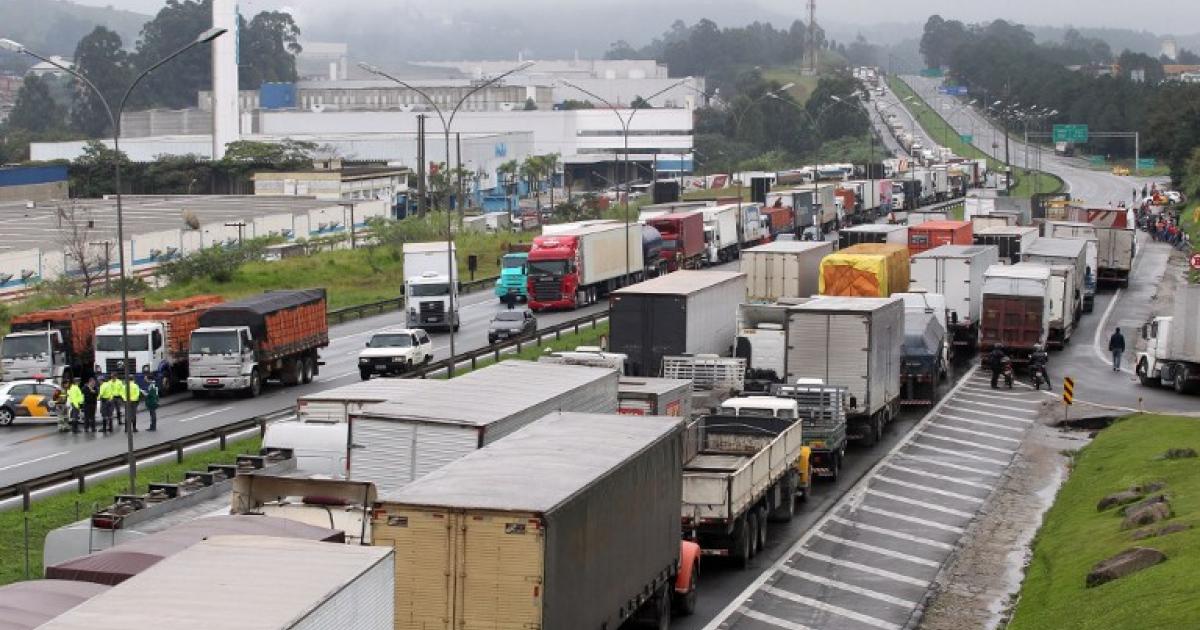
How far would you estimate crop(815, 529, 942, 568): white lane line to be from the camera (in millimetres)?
32562

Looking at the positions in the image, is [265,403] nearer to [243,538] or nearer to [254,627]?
[243,538]

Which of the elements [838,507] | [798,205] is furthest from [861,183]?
[838,507]

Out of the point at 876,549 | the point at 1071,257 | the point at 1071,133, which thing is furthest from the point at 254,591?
the point at 1071,133

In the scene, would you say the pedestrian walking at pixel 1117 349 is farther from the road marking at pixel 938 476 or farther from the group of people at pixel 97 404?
the group of people at pixel 97 404

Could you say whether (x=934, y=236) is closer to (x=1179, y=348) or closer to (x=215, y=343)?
(x=1179, y=348)

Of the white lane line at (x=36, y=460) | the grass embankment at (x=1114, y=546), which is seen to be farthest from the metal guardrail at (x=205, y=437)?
the grass embankment at (x=1114, y=546)

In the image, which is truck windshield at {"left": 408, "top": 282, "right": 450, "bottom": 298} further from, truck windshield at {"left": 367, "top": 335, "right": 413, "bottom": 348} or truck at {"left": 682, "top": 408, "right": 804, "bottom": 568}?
truck at {"left": 682, "top": 408, "right": 804, "bottom": 568}

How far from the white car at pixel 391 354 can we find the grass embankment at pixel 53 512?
15.2 meters

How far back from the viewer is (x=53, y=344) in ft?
166

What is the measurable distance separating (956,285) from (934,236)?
579 inches

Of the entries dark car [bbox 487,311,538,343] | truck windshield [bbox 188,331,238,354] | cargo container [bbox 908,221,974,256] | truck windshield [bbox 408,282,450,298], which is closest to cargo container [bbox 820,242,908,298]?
dark car [bbox 487,311,538,343]

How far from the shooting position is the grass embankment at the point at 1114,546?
83.7 feet

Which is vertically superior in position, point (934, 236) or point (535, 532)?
point (535, 532)

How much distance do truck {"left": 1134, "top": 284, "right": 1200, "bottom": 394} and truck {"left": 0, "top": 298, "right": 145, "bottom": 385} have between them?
2950 centimetres
